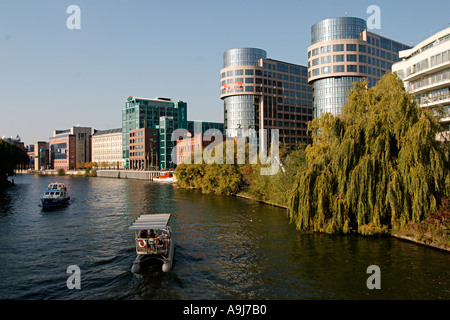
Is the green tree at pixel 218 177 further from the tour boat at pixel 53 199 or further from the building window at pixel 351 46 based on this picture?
the building window at pixel 351 46

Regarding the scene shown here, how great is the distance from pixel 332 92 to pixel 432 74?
59436 millimetres

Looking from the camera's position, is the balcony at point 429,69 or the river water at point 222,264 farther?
the balcony at point 429,69

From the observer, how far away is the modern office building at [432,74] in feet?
150

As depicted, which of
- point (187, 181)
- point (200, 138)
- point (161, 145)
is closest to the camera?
point (187, 181)

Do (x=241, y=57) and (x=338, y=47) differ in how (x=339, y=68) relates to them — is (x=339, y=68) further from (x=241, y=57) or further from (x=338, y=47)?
(x=241, y=57)

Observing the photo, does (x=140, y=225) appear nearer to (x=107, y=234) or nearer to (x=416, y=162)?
(x=107, y=234)

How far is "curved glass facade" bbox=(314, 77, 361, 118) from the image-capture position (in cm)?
10688

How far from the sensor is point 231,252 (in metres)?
28.8

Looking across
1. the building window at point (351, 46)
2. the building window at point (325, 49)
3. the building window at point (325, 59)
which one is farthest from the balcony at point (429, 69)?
the building window at point (325, 49)

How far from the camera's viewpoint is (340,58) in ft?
347

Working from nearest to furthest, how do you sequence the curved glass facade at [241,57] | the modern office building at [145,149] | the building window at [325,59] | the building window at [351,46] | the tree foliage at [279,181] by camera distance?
the tree foliage at [279,181]
the building window at [351,46]
the building window at [325,59]
the curved glass facade at [241,57]
the modern office building at [145,149]

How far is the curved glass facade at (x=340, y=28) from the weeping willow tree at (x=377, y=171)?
80001 mm
